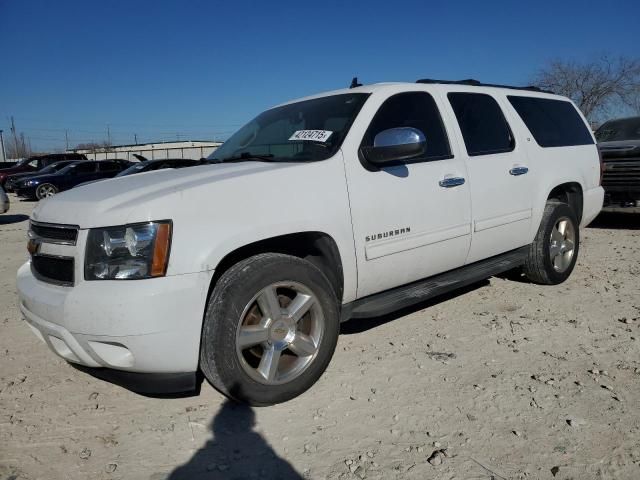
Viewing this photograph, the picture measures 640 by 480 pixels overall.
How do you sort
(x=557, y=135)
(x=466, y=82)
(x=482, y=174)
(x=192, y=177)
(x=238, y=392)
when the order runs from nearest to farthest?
(x=238, y=392) < (x=192, y=177) < (x=482, y=174) < (x=466, y=82) < (x=557, y=135)

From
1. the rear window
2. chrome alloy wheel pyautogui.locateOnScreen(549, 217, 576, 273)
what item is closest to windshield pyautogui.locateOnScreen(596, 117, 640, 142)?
the rear window

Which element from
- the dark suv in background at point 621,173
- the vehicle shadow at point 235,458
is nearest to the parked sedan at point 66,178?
the dark suv in background at point 621,173

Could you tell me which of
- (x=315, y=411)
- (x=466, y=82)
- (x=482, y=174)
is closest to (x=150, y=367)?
(x=315, y=411)

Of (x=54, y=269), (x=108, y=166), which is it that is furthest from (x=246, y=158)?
(x=108, y=166)

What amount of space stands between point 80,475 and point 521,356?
2.71m

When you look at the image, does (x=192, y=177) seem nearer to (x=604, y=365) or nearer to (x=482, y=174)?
(x=482, y=174)

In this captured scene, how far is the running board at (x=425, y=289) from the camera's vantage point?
3.16 metres

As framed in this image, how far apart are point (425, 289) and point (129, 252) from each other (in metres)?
2.04

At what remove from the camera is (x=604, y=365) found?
316cm

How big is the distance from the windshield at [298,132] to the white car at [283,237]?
0.02 meters

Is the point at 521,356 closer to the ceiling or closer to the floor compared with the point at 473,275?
closer to the floor

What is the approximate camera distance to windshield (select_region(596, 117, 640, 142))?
8.85 meters

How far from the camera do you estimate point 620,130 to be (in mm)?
9156

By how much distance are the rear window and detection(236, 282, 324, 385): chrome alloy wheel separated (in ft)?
9.46
